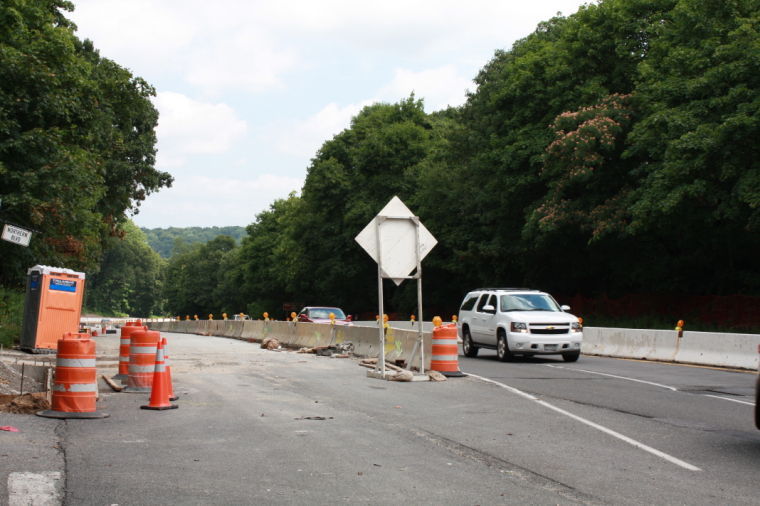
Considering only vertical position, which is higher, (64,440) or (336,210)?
(336,210)

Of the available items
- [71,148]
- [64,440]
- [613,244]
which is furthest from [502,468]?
[613,244]

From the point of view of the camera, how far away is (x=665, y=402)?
12977 mm

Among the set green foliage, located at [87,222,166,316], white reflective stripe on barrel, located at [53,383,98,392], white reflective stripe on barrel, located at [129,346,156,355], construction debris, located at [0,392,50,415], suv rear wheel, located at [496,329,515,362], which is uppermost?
green foliage, located at [87,222,166,316]

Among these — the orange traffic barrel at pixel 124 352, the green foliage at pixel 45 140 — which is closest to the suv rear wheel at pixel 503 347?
the orange traffic barrel at pixel 124 352

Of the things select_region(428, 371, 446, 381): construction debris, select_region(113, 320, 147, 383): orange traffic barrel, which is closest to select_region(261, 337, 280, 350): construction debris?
select_region(113, 320, 147, 383): orange traffic barrel

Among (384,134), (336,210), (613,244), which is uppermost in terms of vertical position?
(384,134)

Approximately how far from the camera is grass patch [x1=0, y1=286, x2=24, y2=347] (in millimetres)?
24734

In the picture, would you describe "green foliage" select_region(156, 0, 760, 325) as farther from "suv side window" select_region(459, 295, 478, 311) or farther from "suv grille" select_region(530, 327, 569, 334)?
"suv grille" select_region(530, 327, 569, 334)

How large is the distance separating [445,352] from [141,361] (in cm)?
614

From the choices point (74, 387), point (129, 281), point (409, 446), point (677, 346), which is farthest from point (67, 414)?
point (129, 281)

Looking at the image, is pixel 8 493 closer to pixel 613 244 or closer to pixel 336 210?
pixel 613 244

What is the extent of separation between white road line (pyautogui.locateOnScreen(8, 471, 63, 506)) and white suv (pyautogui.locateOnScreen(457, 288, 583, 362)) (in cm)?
1546

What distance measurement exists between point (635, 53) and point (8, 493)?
126ft

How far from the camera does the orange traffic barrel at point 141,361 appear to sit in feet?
44.5
